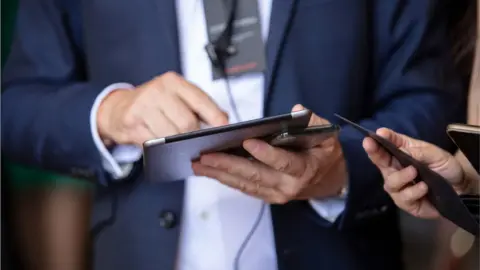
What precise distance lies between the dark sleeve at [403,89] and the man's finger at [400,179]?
15 cm

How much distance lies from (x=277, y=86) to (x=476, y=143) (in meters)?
0.37

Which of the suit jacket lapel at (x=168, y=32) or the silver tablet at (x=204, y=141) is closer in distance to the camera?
the silver tablet at (x=204, y=141)

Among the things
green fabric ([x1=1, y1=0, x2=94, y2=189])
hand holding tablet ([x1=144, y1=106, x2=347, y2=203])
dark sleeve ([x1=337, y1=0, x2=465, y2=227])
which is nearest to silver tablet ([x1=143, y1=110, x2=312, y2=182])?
hand holding tablet ([x1=144, y1=106, x2=347, y2=203])

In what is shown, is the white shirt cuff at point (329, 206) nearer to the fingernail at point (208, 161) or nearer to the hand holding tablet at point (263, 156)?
the hand holding tablet at point (263, 156)

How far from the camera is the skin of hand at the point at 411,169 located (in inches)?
27.7

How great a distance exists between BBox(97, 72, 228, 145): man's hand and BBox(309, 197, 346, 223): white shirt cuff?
9.2 inches

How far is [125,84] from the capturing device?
90 cm

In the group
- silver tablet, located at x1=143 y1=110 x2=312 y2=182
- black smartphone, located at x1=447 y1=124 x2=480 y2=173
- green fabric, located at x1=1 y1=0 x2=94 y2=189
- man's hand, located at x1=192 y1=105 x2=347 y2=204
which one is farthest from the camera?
green fabric, located at x1=1 y1=0 x2=94 y2=189

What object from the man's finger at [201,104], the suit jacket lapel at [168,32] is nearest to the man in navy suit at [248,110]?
the suit jacket lapel at [168,32]

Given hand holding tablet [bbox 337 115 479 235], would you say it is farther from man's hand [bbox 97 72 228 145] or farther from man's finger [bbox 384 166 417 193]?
man's hand [bbox 97 72 228 145]

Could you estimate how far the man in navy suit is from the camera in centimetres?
90

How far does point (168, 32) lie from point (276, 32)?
145 mm

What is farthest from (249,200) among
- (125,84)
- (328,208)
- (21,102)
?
(21,102)

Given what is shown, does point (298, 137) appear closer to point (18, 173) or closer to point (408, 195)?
point (408, 195)
